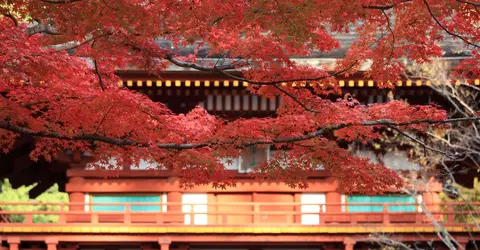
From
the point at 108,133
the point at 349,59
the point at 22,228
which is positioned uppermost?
the point at 349,59

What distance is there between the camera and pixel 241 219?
19.8 m

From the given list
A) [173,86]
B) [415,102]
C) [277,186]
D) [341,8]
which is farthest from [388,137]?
[341,8]

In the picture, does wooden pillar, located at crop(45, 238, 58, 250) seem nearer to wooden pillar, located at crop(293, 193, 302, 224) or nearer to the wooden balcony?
the wooden balcony

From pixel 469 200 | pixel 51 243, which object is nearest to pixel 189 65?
pixel 51 243

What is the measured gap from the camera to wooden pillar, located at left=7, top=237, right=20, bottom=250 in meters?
19.3

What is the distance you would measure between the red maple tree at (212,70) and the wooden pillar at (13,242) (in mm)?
8172

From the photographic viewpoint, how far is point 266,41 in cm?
1064

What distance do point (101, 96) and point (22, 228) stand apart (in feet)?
33.0

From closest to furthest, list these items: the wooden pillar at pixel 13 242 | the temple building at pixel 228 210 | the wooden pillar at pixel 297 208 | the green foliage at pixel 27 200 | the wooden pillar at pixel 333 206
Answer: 1. the temple building at pixel 228 210
2. the wooden pillar at pixel 13 242
3. the wooden pillar at pixel 333 206
4. the wooden pillar at pixel 297 208
5. the green foliage at pixel 27 200

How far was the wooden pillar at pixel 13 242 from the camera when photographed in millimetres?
19281

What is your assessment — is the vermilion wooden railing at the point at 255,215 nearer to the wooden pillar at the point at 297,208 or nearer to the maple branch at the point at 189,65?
the wooden pillar at the point at 297,208

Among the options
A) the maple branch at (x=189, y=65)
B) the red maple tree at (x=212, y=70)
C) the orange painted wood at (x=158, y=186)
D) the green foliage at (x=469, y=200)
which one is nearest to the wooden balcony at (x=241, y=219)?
the orange painted wood at (x=158, y=186)

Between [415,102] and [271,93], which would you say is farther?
[415,102]

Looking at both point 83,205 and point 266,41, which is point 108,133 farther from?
point 83,205
